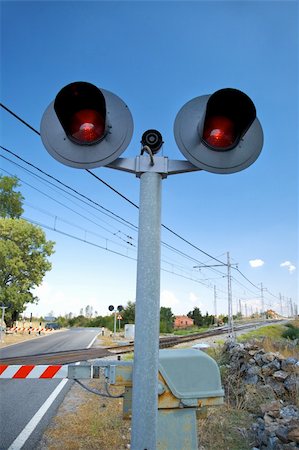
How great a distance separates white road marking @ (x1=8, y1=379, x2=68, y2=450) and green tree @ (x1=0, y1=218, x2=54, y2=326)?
77.9ft

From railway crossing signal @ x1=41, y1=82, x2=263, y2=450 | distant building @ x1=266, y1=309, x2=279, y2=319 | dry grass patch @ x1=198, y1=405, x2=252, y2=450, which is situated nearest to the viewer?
railway crossing signal @ x1=41, y1=82, x2=263, y2=450

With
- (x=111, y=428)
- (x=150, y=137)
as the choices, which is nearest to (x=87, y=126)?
(x=150, y=137)

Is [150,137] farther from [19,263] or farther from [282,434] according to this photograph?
[19,263]

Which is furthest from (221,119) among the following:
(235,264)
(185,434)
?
(235,264)

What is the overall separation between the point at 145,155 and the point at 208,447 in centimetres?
382

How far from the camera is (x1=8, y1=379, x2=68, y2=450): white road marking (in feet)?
14.2

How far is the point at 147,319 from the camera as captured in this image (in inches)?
69.2

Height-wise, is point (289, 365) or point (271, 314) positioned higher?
point (271, 314)

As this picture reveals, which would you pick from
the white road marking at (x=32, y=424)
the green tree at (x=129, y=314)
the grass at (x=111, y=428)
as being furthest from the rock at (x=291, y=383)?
the green tree at (x=129, y=314)

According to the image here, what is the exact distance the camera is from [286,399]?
5.88 meters

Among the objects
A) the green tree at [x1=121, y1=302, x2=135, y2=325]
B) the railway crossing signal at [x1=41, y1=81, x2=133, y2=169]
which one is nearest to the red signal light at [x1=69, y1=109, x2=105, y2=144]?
the railway crossing signal at [x1=41, y1=81, x2=133, y2=169]

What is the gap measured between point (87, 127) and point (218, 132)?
2.46 ft

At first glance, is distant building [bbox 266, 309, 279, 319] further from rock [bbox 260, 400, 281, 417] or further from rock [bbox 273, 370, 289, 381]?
rock [bbox 260, 400, 281, 417]

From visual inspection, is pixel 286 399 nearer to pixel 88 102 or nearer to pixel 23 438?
pixel 23 438
